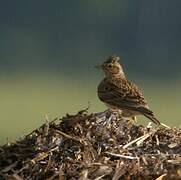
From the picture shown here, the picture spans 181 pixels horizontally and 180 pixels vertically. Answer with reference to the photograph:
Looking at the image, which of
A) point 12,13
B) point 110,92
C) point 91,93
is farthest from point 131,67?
point 110,92

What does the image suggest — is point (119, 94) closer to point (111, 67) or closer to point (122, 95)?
point (122, 95)

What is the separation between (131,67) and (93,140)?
1652 inches

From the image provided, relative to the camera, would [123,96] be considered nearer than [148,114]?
No

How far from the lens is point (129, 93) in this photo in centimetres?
1677

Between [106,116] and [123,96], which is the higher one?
[123,96]

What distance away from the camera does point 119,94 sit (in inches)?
664

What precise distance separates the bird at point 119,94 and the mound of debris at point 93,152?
7.65 feet

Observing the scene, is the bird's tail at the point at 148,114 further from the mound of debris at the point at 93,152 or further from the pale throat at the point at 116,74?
the mound of debris at the point at 93,152

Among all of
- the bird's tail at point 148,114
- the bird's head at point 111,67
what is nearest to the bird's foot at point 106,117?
the bird's tail at point 148,114

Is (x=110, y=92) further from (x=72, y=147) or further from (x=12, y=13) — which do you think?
(x=12, y=13)

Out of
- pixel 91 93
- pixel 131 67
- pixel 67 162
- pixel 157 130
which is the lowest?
pixel 67 162

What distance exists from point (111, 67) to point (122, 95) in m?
0.67

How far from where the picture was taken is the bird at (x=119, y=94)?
16359 mm

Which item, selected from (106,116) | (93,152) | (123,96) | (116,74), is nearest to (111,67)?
(116,74)
